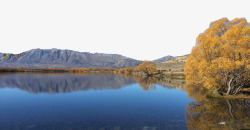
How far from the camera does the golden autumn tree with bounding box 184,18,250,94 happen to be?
27.4 metres

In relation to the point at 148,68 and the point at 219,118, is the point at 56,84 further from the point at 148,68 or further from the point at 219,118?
the point at 148,68

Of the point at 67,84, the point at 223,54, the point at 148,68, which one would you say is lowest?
the point at 67,84

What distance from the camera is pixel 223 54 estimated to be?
29891 mm

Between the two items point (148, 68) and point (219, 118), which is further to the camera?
point (148, 68)

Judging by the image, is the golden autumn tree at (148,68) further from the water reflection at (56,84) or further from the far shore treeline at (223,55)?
the far shore treeline at (223,55)

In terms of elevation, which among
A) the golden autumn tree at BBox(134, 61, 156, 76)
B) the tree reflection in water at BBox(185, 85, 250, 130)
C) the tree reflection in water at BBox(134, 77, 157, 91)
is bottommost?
the tree reflection in water at BBox(134, 77, 157, 91)

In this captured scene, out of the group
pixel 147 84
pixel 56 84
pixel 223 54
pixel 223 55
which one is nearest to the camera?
pixel 223 54

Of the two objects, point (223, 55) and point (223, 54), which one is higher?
point (223, 54)

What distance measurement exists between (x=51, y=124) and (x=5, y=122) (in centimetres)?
599

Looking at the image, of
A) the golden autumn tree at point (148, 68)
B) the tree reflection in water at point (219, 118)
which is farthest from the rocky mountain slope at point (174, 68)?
the tree reflection in water at point (219, 118)

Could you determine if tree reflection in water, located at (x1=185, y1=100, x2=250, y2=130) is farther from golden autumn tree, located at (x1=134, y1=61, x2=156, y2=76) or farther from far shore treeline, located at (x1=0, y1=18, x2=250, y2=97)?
golden autumn tree, located at (x1=134, y1=61, x2=156, y2=76)

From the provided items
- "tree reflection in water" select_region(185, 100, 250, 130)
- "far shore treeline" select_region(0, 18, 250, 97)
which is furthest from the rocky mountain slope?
"tree reflection in water" select_region(185, 100, 250, 130)

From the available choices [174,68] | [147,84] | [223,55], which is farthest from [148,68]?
[223,55]

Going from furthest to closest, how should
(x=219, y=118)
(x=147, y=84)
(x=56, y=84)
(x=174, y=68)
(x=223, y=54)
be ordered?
(x=174, y=68) < (x=147, y=84) < (x=56, y=84) < (x=223, y=54) < (x=219, y=118)
